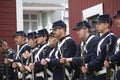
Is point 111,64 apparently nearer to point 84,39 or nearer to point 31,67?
point 84,39

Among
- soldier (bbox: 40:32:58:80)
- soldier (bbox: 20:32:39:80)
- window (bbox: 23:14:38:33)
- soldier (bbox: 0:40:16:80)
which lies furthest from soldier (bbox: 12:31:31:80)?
window (bbox: 23:14:38:33)

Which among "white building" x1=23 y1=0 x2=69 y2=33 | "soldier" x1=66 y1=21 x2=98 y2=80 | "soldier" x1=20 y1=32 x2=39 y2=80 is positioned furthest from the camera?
"white building" x1=23 y1=0 x2=69 y2=33

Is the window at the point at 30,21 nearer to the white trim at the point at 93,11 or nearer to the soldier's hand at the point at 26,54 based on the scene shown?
the white trim at the point at 93,11

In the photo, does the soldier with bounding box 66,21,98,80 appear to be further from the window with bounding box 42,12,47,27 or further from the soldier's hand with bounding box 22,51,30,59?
the window with bounding box 42,12,47,27

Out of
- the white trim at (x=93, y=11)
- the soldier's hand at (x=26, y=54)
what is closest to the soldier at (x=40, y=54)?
the soldier's hand at (x=26, y=54)

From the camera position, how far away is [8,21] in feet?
45.6

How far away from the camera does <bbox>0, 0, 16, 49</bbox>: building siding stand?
45.2 feet

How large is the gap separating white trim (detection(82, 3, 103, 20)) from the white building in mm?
14214

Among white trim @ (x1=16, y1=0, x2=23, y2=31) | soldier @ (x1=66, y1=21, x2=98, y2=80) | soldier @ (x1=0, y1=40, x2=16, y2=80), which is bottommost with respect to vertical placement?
soldier @ (x1=0, y1=40, x2=16, y2=80)

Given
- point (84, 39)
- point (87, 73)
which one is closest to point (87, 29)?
point (84, 39)

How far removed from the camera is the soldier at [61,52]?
29.1ft

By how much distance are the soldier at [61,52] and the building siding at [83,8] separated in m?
1.55

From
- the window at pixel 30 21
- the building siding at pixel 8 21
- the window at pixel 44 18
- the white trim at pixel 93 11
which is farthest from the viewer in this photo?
the window at pixel 44 18

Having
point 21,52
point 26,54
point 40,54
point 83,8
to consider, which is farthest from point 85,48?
point 83,8
